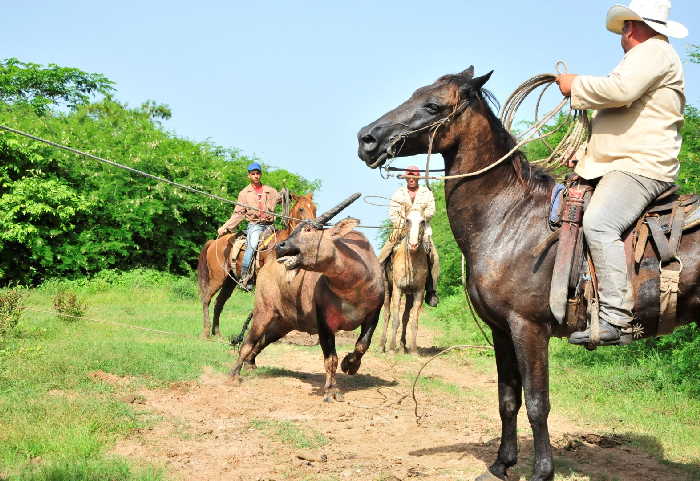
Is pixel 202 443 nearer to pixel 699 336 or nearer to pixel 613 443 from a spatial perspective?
pixel 613 443

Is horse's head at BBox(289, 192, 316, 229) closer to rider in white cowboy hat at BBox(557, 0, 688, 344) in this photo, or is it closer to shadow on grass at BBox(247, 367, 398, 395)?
shadow on grass at BBox(247, 367, 398, 395)

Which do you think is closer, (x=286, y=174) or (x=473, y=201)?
(x=473, y=201)

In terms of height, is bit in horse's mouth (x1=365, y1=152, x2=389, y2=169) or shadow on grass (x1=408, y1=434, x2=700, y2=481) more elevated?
bit in horse's mouth (x1=365, y1=152, x2=389, y2=169)

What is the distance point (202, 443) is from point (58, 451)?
1.39 meters

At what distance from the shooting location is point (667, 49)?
16.1ft

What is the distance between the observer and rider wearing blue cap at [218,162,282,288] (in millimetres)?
13617

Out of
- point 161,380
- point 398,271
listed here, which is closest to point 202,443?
point 161,380

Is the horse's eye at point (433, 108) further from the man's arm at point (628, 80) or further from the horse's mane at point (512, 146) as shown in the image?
the man's arm at point (628, 80)

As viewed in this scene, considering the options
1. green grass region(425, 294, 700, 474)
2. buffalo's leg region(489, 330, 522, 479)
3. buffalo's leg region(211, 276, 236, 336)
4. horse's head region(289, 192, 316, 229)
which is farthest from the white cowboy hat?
buffalo's leg region(211, 276, 236, 336)

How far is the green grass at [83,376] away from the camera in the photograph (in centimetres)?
580

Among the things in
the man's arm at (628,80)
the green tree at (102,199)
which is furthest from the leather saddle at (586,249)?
the green tree at (102,199)

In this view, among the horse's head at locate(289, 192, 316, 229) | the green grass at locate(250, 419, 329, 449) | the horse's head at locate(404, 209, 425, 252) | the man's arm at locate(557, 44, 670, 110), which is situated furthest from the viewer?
the horse's head at locate(404, 209, 425, 252)

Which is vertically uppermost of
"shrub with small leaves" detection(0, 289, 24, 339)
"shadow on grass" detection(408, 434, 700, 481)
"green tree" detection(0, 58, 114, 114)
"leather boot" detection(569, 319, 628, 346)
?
"green tree" detection(0, 58, 114, 114)

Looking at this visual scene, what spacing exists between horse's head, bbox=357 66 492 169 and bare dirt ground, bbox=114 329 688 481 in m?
2.73
